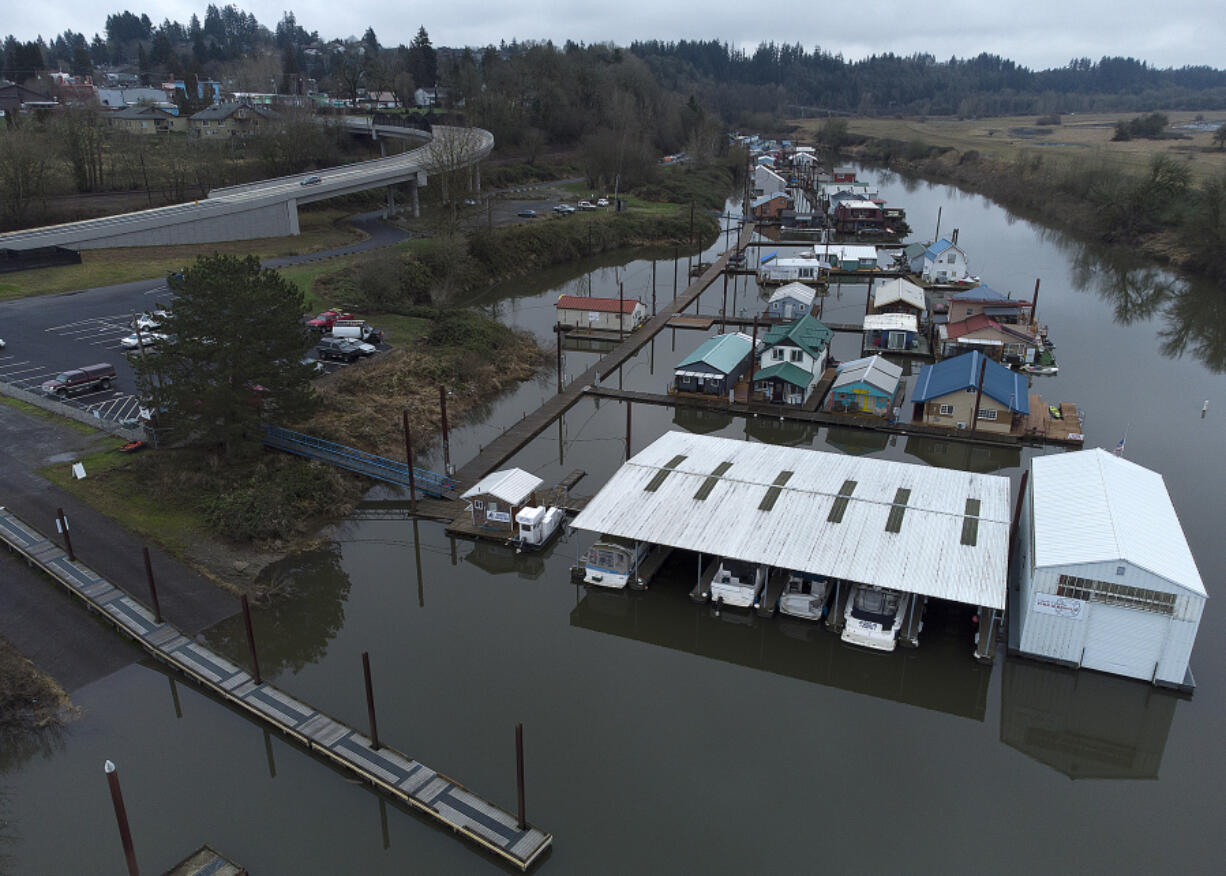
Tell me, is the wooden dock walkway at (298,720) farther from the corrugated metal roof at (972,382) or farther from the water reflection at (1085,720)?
the corrugated metal roof at (972,382)

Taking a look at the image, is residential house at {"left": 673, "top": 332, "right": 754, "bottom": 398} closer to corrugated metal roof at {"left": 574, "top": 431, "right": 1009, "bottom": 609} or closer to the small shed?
corrugated metal roof at {"left": 574, "top": 431, "right": 1009, "bottom": 609}

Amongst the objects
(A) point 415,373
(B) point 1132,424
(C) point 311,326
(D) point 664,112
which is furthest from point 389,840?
(D) point 664,112

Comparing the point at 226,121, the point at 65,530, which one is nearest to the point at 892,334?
the point at 65,530

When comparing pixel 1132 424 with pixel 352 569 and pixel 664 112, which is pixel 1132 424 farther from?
pixel 664 112

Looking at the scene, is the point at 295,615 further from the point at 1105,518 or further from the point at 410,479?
the point at 1105,518

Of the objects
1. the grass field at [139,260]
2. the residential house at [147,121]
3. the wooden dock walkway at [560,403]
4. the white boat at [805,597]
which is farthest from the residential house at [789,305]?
the residential house at [147,121]
